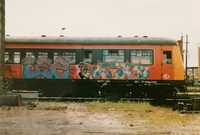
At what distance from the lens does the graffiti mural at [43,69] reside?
31.6 metres

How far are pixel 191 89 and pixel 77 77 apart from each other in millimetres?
7272

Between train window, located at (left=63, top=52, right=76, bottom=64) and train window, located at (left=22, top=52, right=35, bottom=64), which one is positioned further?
train window, located at (left=22, top=52, right=35, bottom=64)

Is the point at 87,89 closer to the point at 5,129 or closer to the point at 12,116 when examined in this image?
the point at 12,116

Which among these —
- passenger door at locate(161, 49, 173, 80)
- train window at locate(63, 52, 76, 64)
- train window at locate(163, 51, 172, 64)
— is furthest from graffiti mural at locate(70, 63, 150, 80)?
train window at locate(163, 51, 172, 64)

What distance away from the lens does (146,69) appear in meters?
31.2

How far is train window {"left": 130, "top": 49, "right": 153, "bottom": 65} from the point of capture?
3122 cm

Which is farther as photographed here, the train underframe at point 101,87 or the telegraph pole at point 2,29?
the train underframe at point 101,87

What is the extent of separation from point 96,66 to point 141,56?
253cm

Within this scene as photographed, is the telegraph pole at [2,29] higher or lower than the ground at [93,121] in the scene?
higher

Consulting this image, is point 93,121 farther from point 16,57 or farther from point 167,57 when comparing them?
point 16,57

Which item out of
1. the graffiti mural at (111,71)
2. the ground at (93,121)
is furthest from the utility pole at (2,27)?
the graffiti mural at (111,71)

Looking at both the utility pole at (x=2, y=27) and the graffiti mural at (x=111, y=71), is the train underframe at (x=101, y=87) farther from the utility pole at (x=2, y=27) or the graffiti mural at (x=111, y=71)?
the utility pole at (x=2, y=27)

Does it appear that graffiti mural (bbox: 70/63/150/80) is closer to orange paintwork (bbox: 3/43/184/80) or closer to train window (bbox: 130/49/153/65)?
train window (bbox: 130/49/153/65)

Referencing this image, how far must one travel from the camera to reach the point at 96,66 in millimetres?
31250
